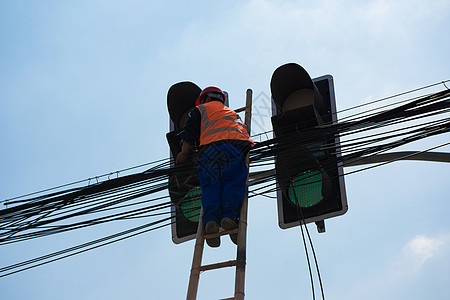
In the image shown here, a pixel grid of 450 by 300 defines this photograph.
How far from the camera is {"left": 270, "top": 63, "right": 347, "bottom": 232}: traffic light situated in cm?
506

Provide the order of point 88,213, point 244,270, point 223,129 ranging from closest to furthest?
point 244,270 → point 223,129 → point 88,213

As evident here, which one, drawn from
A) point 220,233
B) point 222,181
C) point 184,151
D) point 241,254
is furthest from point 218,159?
point 241,254

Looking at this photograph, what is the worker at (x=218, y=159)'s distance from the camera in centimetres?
421

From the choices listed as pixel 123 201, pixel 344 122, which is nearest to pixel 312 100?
pixel 344 122

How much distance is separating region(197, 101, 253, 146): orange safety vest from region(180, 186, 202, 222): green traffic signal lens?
928 mm

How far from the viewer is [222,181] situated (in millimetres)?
4449

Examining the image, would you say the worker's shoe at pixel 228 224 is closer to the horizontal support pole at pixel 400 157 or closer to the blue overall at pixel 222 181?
the blue overall at pixel 222 181

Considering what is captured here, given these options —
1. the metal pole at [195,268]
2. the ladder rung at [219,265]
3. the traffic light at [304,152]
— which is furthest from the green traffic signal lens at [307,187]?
the ladder rung at [219,265]

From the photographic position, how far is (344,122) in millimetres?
5027

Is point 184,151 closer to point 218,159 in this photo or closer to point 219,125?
point 219,125

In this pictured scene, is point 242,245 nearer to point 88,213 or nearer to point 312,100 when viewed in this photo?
point 312,100

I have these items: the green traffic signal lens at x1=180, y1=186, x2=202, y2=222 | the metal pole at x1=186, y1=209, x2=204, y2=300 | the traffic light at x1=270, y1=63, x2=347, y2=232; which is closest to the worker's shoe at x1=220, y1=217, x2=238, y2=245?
the metal pole at x1=186, y1=209, x2=204, y2=300

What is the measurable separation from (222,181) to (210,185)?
0.11m

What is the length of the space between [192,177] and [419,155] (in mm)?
2158
